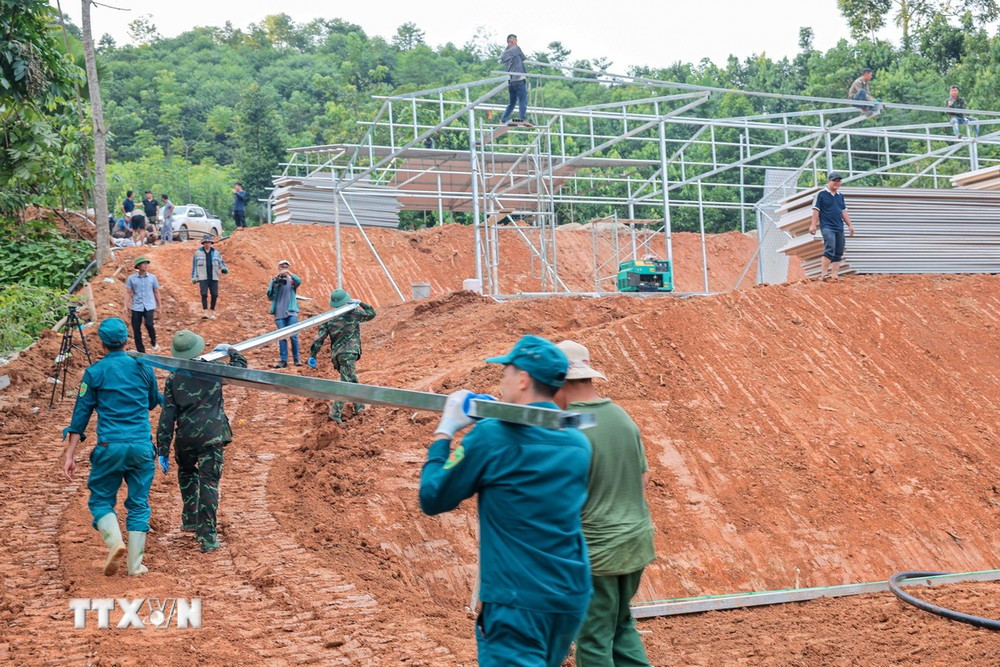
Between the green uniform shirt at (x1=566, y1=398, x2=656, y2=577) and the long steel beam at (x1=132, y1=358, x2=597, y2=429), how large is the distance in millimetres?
903

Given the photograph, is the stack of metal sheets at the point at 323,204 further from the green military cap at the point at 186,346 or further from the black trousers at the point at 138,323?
the green military cap at the point at 186,346

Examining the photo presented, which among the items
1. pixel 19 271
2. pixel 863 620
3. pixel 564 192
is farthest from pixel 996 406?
pixel 564 192

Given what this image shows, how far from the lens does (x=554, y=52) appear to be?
69.9m

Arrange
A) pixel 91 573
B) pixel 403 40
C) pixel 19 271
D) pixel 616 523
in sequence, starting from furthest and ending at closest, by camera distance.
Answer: pixel 403 40 → pixel 19 271 → pixel 91 573 → pixel 616 523

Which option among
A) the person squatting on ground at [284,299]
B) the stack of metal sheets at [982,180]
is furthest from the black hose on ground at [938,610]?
the stack of metal sheets at [982,180]

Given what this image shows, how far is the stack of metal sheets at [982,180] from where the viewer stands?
788 inches

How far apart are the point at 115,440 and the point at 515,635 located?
4.74m

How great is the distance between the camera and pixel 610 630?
15.0 feet

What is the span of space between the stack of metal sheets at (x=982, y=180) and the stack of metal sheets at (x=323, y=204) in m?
15.3

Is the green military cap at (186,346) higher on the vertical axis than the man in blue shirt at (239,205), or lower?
lower

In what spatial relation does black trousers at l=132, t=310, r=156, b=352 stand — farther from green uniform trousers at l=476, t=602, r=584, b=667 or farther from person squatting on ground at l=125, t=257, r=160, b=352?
green uniform trousers at l=476, t=602, r=584, b=667

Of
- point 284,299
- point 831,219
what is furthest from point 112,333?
point 831,219

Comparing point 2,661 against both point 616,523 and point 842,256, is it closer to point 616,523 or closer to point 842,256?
point 616,523

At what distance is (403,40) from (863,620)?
82.9m
